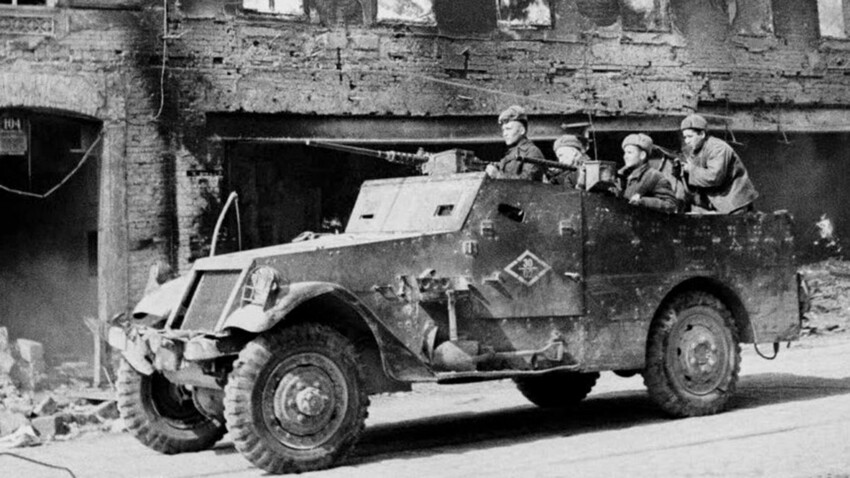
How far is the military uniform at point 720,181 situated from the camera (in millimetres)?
10352

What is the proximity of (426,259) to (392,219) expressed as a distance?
0.89 metres

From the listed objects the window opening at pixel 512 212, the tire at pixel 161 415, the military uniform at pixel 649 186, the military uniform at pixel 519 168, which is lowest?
the tire at pixel 161 415

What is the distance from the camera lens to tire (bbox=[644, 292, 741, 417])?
31.1ft

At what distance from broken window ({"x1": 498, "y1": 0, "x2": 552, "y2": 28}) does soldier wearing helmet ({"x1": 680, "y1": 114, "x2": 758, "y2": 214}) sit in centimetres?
692

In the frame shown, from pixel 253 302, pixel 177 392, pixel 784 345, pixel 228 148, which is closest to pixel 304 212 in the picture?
pixel 228 148

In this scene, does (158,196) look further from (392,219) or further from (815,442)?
(815,442)

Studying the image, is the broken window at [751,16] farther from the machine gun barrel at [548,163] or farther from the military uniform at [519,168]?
the machine gun barrel at [548,163]

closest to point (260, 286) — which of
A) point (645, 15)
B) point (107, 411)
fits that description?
point (107, 411)

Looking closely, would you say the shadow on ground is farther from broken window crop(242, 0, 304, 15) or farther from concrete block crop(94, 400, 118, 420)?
broken window crop(242, 0, 304, 15)

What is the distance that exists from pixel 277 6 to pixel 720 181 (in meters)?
7.23

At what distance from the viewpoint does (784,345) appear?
15.6 meters

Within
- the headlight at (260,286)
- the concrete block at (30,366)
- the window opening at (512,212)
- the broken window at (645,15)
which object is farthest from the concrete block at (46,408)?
the broken window at (645,15)

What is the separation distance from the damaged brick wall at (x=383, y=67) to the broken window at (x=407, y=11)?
0.35 feet

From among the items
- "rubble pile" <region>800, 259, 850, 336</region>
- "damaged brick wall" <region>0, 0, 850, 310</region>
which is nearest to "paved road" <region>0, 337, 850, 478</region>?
"damaged brick wall" <region>0, 0, 850, 310</region>
